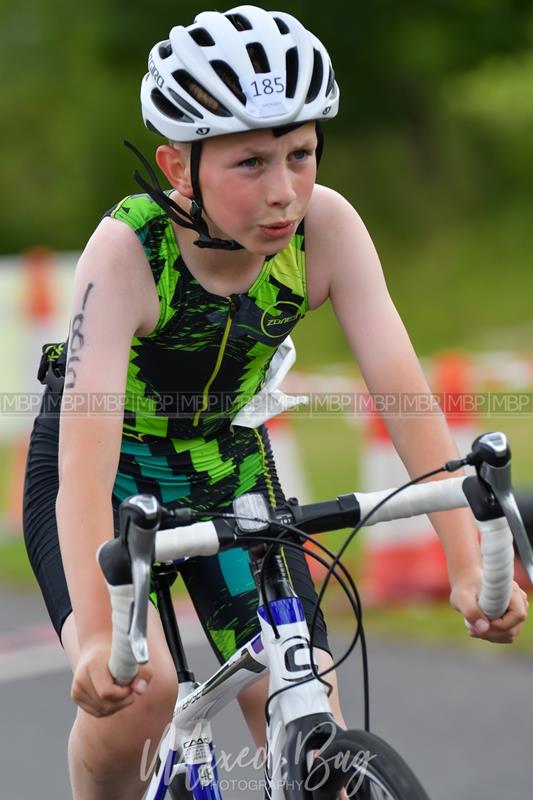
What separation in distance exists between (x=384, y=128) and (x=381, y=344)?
82.1ft

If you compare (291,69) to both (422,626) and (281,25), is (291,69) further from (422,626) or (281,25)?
(422,626)

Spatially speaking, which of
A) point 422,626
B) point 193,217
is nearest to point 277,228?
point 193,217

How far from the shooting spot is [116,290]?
3168mm

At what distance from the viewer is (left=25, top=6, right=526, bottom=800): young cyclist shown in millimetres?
3027

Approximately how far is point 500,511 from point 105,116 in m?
27.1

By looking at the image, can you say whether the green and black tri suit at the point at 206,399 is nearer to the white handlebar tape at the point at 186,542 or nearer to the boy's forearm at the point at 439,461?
the boy's forearm at the point at 439,461

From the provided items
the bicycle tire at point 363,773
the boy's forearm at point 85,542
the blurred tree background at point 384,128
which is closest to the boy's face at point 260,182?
the boy's forearm at point 85,542

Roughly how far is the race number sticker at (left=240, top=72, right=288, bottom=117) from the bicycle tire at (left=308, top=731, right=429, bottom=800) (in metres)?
1.30

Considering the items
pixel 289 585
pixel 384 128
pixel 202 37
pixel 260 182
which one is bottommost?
pixel 289 585

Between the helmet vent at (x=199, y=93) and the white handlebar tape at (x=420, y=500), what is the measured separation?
2.98 feet

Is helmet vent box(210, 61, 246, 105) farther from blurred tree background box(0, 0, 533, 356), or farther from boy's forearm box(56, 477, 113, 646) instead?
blurred tree background box(0, 0, 533, 356)

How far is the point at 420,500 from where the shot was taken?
9.01 ft

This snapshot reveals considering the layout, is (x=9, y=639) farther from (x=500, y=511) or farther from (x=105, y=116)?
(x=105, y=116)

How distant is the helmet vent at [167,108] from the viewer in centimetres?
316
